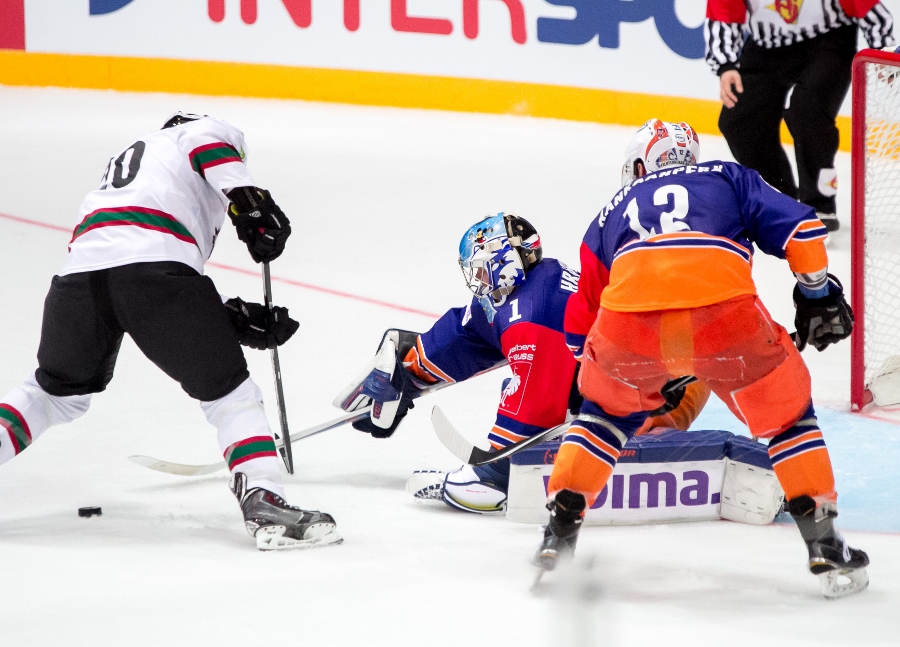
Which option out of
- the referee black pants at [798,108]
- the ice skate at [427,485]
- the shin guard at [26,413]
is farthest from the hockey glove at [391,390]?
the referee black pants at [798,108]

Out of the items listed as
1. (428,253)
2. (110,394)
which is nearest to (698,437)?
(110,394)

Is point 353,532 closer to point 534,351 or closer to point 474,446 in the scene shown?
point 474,446

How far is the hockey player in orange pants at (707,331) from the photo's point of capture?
232 centimetres

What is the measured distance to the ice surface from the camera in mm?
2266

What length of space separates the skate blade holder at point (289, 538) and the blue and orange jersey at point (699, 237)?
0.74 metres

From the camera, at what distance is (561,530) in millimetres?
2457

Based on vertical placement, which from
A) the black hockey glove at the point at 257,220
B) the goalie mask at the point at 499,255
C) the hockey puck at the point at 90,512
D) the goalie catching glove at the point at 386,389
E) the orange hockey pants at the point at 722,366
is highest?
the black hockey glove at the point at 257,220

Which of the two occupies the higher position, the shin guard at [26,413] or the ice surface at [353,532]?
the shin guard at [26,413]

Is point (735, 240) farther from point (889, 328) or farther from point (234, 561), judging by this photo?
point (889, 328)

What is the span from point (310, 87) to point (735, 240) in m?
7.46

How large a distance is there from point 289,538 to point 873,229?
2.02m

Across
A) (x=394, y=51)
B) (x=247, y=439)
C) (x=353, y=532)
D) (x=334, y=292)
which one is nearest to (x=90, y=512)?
(x=247, y=439)

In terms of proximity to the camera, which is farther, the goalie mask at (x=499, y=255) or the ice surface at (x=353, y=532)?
the goalie mask at (x=499, y=255)

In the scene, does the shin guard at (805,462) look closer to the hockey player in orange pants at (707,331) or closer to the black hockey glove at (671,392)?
the hockey player in orange pants at (707,331)
